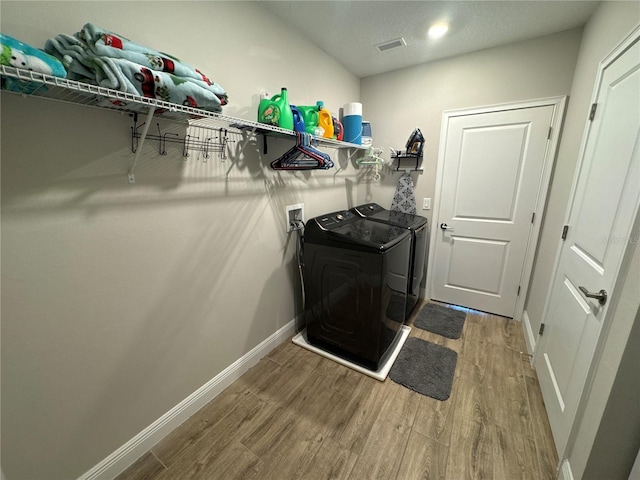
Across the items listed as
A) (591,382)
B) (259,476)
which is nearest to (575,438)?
(591,382)

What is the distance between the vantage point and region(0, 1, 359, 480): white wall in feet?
2.97

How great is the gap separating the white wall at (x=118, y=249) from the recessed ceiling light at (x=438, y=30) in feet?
3.54

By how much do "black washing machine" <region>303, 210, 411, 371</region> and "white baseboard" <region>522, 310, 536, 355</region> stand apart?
1.03 meters

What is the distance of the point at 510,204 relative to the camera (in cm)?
237

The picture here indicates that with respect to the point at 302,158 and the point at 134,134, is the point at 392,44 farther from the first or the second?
the point at 134,134

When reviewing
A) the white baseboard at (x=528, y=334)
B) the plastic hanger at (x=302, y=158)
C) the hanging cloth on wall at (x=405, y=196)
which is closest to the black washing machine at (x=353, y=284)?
the plastic hanger at (x=302, y=158)

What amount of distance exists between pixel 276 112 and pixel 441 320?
235 cm

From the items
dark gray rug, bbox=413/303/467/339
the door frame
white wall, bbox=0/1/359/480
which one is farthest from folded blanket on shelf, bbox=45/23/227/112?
dark gray rug, bbox=413/303/467/339

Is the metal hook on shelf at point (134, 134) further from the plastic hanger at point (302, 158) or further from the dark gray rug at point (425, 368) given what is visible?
the dark gray rug at point (425, 368)

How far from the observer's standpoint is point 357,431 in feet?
4.79

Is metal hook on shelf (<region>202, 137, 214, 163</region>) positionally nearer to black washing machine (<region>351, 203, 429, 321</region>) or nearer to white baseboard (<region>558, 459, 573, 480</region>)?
black washing machine (<region>351, 203, 429, 321</region>)

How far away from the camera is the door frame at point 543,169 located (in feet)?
6.86

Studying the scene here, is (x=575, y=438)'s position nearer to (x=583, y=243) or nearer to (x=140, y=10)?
(x=583, y=243)

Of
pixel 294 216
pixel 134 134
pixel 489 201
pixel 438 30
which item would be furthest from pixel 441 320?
pixel 134 134
